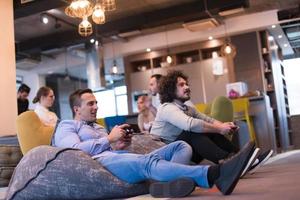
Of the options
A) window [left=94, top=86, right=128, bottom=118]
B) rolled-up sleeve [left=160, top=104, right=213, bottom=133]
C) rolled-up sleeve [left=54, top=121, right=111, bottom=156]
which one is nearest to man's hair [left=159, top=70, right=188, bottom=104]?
rolled-up sleeve [left=160, top=104, right=213, bottom=133]

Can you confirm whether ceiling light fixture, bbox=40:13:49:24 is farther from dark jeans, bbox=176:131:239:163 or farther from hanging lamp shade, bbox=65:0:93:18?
dark jeans, bbox=176:131:239:163

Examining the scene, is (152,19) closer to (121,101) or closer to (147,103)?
(147,103)

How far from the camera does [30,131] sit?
3.07 meters

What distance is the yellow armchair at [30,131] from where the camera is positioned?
3059mm

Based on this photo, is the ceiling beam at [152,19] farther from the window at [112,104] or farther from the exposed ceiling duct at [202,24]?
the window at [112,104]

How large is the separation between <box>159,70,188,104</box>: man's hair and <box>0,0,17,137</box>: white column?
2.62 metres

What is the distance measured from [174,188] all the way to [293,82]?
36.6ft

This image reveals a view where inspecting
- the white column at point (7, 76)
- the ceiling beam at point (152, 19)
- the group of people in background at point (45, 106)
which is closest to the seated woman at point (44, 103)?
the group of people in background at point (45, 106)

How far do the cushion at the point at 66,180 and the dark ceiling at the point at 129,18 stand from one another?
513 cm

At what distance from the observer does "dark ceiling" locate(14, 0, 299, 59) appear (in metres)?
7.59

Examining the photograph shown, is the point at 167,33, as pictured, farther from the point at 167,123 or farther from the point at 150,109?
the point at 167,123

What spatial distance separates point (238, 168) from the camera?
6.31 ft

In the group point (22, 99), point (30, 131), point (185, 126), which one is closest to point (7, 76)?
point (22, 99)

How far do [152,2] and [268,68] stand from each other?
337cm
